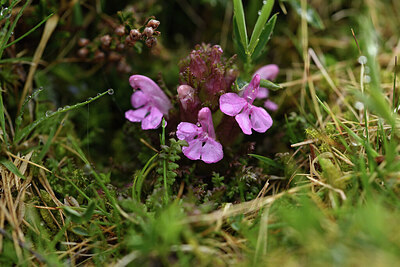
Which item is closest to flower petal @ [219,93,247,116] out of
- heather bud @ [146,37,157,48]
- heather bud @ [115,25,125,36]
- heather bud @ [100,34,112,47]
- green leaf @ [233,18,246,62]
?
green leaf @ [233,18,246,62]

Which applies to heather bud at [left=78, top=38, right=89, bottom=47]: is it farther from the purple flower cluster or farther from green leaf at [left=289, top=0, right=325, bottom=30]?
green leaf at [left=289, top=0, right=325, bottom=30]

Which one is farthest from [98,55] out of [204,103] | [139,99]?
[204,103]

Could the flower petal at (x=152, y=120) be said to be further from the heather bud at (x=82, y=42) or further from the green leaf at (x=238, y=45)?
the heather bud at (x=82, y=42)

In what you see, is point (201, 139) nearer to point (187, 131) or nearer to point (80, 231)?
point (187, 131)

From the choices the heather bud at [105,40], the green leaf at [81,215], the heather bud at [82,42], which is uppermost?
the heather bud at [105,40]

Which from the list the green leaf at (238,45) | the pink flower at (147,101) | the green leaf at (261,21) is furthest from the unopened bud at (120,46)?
the green leaf at (261,21)

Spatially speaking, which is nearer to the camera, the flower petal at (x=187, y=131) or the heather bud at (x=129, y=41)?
the flower petal at (x=187, y=131)
